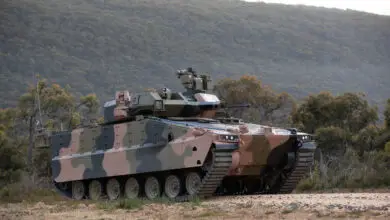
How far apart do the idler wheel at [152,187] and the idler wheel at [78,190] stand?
3.23 meters

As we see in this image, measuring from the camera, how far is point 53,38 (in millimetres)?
79062

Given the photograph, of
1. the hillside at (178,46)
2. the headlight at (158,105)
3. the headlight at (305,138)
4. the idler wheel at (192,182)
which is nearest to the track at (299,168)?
the headlight at (305,138)

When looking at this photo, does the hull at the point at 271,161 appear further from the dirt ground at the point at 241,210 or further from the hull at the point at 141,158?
the dirt ground at the point at 241,210

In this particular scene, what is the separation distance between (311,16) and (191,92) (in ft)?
267

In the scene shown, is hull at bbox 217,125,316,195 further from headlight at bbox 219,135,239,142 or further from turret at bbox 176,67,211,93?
turret at bbox 176,67,211,93

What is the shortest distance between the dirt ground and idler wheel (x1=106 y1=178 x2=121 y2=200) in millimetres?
3864

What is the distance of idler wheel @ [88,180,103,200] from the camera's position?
73.7 ft

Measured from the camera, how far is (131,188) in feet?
69.8

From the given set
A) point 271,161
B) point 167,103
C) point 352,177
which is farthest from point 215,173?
point 352,177

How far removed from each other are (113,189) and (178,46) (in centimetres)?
6147

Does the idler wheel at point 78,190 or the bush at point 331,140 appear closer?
the idler wheel at point 78,190

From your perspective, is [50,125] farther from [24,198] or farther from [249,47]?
[249,47]

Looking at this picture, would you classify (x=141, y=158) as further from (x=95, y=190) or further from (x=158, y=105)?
(x=95, y=190)

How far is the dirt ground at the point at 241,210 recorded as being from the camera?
44.1 feet
